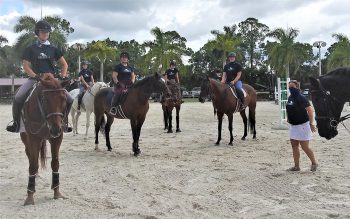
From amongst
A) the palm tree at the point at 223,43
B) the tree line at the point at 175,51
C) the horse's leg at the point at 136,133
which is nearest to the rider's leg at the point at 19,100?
the horse's leg at the point at 136,133

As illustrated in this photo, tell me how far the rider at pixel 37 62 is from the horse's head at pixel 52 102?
1.67ft

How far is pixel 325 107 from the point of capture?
5938 millimetres

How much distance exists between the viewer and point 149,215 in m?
5.31

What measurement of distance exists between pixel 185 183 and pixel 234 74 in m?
6.38

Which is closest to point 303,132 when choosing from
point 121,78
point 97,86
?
point 121,78

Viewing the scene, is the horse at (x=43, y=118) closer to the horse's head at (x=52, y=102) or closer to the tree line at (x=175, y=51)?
the horse's head at (x=52, y=102)

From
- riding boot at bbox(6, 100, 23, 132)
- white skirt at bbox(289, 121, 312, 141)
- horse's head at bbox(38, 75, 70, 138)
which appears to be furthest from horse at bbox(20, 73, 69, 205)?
white skirt at bbox(289, 121, 312, 141)

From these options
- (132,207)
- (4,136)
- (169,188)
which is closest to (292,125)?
(169,188)

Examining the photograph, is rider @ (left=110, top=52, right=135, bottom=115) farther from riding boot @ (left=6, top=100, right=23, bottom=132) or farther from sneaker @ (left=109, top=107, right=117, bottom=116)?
riding boot @ (left=6, top=100, right=23, bottom=132)

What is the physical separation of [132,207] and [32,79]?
8.80ft

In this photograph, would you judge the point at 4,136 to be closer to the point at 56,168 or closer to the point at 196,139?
the point at 196,139

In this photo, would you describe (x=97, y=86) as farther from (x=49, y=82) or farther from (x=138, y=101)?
(x=49, y=82)

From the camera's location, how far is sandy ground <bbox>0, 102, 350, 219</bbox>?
18.1 feet

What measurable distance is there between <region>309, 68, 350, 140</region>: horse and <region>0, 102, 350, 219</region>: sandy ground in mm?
1178
